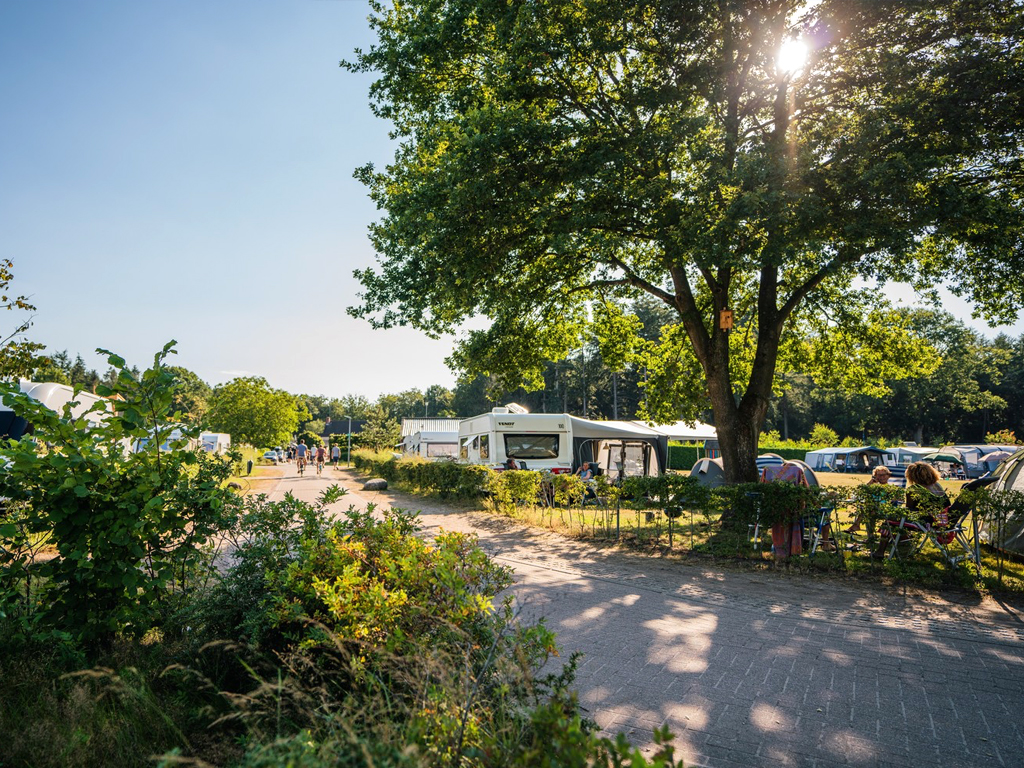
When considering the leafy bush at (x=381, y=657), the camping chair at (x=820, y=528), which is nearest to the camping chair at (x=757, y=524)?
the camping chair at (x=820, y=528)

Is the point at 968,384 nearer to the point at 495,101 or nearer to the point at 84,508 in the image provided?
the point at 495,101

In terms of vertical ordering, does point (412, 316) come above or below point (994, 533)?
above

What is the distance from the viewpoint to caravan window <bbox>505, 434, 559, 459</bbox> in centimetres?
1894

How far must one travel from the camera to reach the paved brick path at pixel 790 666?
3.51 m

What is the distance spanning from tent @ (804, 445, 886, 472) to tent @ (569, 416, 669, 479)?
875 inches

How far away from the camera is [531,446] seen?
19.2 m

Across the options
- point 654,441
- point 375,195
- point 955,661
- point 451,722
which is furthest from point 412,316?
point 654,441

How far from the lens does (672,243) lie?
31.3 ft

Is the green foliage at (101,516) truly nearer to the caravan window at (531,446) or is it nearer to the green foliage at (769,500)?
the green foliage at (769,500)

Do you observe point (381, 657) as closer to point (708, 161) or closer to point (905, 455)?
point (708, 161)

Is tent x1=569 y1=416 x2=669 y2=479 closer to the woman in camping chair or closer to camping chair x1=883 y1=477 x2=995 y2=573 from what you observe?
the woman in camping chair

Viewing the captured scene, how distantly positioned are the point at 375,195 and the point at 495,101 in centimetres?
397

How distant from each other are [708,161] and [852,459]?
1436 inches

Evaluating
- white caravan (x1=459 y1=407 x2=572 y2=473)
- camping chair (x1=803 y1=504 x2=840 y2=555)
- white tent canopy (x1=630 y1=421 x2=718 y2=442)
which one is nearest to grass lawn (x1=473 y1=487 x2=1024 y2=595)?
camping chair (x1=803 y1=504 x2=840 y2=555)
